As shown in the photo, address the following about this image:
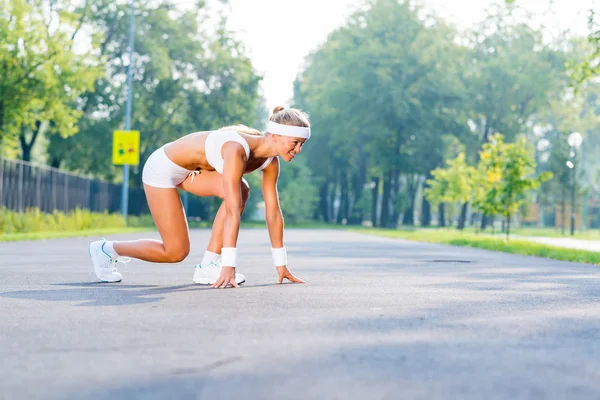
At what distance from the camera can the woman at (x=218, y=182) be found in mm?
8352

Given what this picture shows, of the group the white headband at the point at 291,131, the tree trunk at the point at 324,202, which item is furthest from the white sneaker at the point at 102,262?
the tree trunk at the point at 324,202

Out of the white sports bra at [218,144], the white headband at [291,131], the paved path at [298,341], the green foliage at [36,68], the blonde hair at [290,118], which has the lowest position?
the paved path at [298,341]

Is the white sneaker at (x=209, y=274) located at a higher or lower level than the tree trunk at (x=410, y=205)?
lower

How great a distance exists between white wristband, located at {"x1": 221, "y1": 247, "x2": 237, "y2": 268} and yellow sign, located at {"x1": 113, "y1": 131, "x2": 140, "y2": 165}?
3545 centimetres

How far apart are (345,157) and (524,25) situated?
52.6ft

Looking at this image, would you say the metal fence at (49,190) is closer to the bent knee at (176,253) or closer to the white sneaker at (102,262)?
the white sneaker at (102,262)

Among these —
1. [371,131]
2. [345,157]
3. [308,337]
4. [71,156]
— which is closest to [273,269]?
[308,337]

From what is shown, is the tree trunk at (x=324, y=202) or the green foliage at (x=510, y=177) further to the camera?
the tree trunk at (x=324, y=202)

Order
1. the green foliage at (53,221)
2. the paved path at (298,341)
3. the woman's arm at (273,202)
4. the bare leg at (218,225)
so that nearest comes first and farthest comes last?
the paved path at (298,341) → the woman's arm at (273,202) → the bare leg at (218,225) → the green foliage at (53,221)

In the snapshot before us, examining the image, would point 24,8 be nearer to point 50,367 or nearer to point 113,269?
point 113,269

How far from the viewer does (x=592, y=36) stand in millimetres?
23688

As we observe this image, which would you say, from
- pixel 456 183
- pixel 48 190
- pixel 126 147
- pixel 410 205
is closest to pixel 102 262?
pixel 48 190

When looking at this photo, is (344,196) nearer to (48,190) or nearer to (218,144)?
(48,190)

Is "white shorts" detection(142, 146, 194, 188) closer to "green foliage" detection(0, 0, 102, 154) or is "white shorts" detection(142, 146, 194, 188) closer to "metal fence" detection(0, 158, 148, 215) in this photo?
"metal fence" detection(0, 158, 148, 215)
